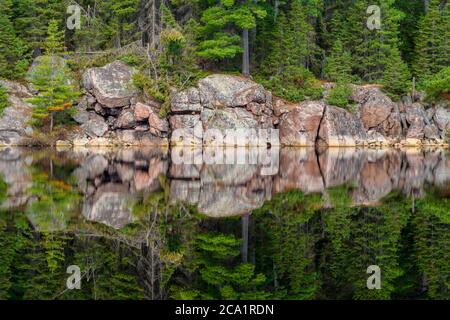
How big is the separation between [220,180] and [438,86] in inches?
1153

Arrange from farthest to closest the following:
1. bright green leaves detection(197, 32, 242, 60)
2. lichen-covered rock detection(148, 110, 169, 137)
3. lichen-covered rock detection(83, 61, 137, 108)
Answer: bright green leaves detection(197, 32, 242, 60) → lichen-covered rock detection(83, 61, 137, 108) → lichen-covered rock detection(148, 110, 169, 137)

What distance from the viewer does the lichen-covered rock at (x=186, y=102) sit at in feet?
131

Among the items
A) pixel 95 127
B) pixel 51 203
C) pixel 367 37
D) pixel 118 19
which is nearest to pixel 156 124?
pixel 95 127

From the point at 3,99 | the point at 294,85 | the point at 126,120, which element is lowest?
the point at 126,120

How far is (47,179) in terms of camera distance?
64.1 ft

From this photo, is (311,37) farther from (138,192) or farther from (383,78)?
(138,192)

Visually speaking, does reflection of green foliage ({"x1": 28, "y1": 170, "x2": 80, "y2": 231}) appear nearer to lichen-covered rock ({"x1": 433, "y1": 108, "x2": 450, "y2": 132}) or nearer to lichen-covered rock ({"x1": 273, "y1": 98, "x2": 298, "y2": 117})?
lichen-covered rock ({"x1": 273, "y1": 98, "x2": 298, "y2": 117})

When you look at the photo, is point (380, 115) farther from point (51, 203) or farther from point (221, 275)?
point (221, 275)

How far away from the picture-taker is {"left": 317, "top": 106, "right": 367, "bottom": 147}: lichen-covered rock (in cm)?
4131

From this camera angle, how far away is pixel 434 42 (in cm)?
4719

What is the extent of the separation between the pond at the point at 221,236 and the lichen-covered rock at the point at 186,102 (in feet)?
62.1

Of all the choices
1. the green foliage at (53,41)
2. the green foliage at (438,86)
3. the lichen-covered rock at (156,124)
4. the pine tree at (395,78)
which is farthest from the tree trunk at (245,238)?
the green foliage at (438,86)

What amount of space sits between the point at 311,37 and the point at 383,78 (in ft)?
23.9

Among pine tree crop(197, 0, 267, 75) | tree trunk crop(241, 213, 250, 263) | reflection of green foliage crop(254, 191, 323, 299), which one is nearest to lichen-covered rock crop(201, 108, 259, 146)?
pine tree crop(197, 0, 267, 75)
